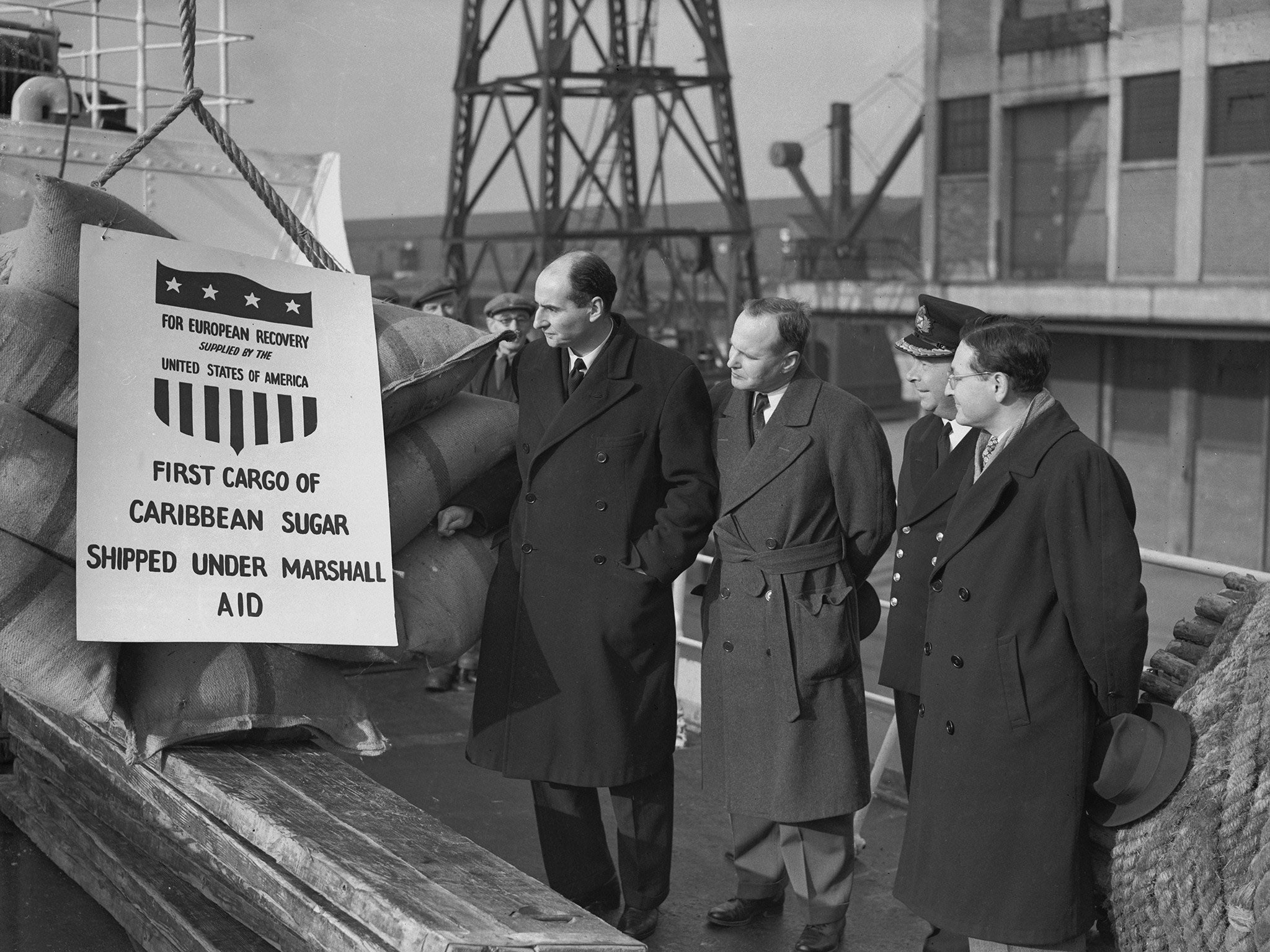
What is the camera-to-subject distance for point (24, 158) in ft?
20.5

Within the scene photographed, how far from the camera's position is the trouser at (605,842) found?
12.4 feet

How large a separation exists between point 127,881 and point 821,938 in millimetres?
1882

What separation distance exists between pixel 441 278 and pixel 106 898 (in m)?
3.67

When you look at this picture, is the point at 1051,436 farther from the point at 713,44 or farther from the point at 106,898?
the point at 713,44

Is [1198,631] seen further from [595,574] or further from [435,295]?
[435,295]

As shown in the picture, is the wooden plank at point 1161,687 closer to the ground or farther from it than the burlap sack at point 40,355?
closer to the ground

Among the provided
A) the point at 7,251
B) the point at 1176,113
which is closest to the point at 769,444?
the point at 7,251

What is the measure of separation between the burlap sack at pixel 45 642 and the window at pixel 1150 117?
25577mm

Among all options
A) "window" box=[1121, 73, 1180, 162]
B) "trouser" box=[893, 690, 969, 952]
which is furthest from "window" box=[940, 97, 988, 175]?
"trouser" box=[893, 690, 969, 952]

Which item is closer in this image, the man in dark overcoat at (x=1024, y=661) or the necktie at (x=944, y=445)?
the man in dark overcoat at (x=1024, y=661)

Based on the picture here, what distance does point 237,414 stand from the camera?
313cm

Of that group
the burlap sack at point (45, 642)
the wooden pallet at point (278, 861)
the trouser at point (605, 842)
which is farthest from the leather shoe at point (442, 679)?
the burlap sack at point (45, 642)

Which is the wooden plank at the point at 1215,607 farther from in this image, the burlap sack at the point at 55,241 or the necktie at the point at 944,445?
the burlap sack at the point at 55,241

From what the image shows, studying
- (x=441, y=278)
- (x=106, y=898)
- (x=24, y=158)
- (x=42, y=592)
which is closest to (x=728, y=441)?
(x=42, y=592)
